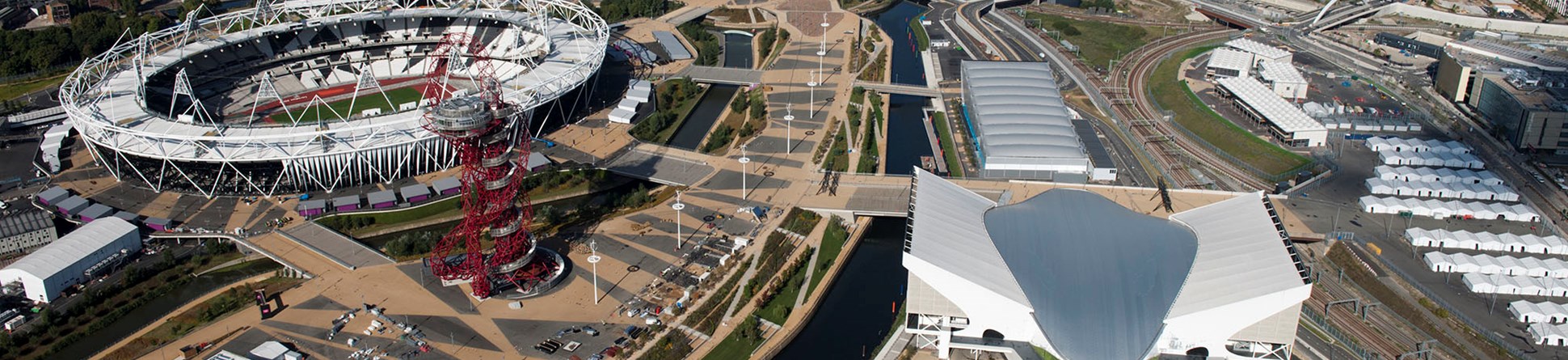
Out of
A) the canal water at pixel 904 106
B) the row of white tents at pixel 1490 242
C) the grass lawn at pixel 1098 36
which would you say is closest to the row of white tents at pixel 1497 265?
the row of white tents at pixel 1490 242

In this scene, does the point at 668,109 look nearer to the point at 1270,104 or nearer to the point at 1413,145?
the point at 1270,104

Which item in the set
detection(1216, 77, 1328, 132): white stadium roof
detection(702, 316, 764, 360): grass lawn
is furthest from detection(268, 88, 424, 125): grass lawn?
detection(1216, 77, 1328, 132): white stadium roof

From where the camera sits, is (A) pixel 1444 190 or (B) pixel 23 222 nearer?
(B) pixel 23 222

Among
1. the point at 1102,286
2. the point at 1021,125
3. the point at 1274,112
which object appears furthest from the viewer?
the point at 1274,112

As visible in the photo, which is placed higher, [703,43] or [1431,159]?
[703,43]

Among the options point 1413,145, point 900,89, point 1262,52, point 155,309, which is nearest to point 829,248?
point 900,89

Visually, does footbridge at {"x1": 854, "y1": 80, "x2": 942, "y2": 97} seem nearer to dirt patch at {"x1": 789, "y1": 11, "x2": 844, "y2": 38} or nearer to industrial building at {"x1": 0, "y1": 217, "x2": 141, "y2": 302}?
dirt patch at {"x1": 789, "y1": 11, "x2": 844, "y2": 38}

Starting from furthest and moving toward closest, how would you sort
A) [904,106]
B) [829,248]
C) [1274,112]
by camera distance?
[904,106], [1274,112], [829,248]
